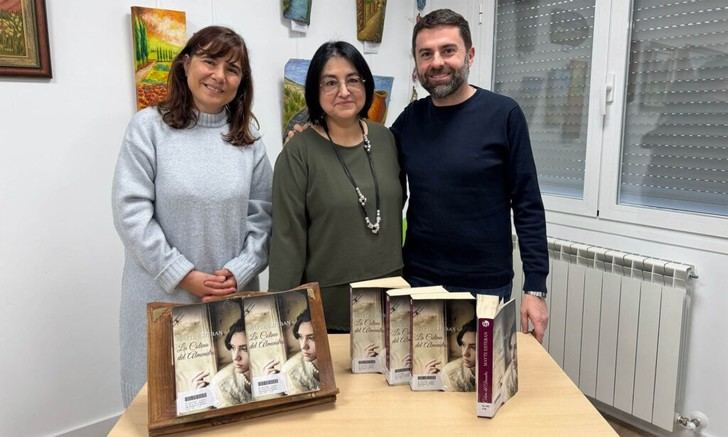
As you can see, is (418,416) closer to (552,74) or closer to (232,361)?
(232,361)

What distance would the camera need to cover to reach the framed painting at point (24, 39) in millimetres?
1882

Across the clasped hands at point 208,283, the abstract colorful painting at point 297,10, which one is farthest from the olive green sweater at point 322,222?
the abstract colorful painting at point 297,10

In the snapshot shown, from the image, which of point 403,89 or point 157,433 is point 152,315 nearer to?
point 157,433

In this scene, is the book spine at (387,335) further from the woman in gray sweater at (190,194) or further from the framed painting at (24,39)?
the framed painting at (24,39)

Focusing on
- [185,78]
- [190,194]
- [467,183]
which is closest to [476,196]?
[467,183]

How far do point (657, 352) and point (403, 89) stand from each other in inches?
72.8

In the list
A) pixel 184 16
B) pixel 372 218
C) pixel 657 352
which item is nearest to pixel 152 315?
pixel 372 218

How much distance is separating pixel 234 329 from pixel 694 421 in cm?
201

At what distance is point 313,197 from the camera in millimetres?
1579

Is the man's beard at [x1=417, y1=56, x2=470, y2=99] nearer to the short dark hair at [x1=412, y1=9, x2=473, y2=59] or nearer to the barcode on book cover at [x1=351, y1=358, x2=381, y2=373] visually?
the short dark hair at [x1=412, y1=9, x2=473, y2=59]

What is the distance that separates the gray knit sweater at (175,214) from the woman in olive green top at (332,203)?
0.14 meters

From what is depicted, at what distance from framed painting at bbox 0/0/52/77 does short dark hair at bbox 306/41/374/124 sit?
1.02 m

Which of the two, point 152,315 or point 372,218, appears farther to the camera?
point 372,218

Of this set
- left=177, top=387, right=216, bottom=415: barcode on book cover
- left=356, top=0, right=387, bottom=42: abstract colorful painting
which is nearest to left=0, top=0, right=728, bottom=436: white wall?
left=356, top=0, right=387, bottom=42: abstract colorful painting
